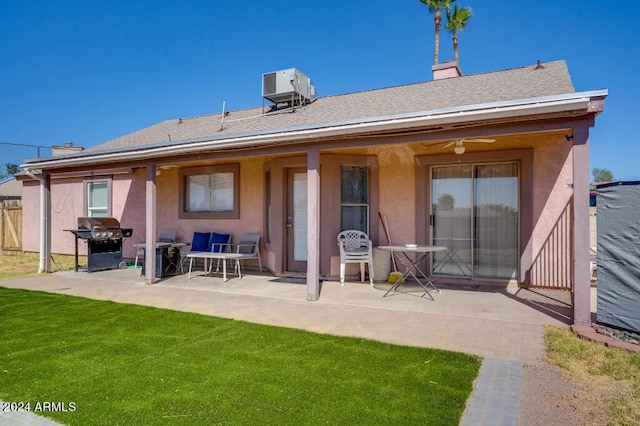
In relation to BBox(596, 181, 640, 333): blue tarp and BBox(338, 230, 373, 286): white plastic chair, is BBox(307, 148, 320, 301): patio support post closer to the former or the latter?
BBox(338, 230, 373, 286): white plastic chair

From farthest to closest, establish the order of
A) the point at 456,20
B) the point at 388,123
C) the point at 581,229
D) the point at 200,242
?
the point at 456,20 < the point at 200,242 < the point at 388,123 < the point at 581,229

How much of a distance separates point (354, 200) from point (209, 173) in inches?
166

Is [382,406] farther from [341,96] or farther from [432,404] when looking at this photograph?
[341,96]

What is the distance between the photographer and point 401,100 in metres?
8.85

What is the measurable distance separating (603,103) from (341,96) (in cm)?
734

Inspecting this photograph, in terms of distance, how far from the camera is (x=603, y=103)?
4594 mm

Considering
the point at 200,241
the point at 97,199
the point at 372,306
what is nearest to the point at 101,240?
the point at 200,241

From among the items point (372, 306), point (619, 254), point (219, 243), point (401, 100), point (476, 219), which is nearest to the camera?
point (619, 254)

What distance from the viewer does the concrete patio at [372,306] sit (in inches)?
185

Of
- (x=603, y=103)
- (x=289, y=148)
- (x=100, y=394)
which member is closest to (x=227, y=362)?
(x=100, y=394)

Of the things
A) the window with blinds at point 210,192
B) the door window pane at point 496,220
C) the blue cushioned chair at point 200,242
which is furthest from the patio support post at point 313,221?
the blue cushioned chair at point 200,242

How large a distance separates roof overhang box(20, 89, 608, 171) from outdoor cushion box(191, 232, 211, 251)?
2627 mm

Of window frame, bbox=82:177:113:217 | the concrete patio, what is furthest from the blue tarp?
window frame, bbox=82:177:113:217

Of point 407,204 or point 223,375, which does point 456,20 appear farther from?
point 223,375
